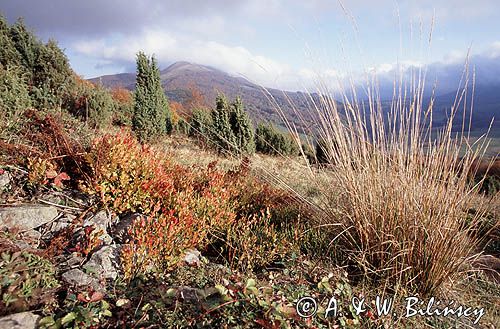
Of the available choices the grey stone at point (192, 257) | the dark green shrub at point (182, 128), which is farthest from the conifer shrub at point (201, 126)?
the grey stone at point (192, 257)

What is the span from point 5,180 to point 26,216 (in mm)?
414

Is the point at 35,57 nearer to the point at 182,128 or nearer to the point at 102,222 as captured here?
the point at 182,128

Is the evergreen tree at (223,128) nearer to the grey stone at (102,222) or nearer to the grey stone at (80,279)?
the grey stone at (102,222)

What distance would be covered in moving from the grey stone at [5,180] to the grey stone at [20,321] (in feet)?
3.75

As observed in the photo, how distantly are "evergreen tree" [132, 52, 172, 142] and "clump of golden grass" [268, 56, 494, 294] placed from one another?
22.3ft

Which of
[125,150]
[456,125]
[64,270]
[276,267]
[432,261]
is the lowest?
[276,267]

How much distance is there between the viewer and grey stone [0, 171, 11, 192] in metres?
2.00

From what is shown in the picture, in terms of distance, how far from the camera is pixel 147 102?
8547 millimetres

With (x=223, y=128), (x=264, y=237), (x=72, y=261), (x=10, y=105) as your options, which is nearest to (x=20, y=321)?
(x=72, y=261)

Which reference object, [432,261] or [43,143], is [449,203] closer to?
[432,261]

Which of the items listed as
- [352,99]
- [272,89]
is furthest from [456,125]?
[272,89]

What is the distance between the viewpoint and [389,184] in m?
1.87

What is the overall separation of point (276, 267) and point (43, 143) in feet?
7.05

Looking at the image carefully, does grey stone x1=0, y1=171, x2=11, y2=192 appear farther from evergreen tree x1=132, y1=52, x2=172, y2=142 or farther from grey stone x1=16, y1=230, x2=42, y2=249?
evergreen tree x1=132, y1=52, x2=172, y2=142
